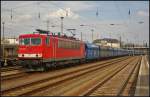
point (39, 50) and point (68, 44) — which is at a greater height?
point (68, 44)

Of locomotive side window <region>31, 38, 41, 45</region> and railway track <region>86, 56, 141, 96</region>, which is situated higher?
locomotive side window <region>31, 38, 41, 45</region>

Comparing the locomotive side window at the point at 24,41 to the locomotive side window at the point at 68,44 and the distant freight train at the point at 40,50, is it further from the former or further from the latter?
the locomotive side window at the point at 68,44

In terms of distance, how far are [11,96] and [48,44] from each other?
1418cm

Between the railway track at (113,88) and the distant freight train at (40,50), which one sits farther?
the distant freight train at (40,50)

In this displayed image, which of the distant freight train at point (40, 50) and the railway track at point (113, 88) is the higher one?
the distant freight train at point (40, 50)

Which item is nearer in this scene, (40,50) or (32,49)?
(40,50)

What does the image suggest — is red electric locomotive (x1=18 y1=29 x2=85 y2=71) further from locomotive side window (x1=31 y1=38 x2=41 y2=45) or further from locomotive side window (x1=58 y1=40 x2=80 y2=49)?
locomotive side window (x1=58 y1=40 x2=80 y2=49)

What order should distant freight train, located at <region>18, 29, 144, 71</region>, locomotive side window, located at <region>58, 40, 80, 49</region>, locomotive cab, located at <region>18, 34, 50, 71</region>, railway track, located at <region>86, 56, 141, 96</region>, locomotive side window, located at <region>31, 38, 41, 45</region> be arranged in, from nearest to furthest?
railway track, located at <region>86, 56, 141, 96</region> < locomotive cab, located at <region>18, 34, 50, 71</region> < distant freight train, located at <region>18, 29, 144, 71</region> < locomotive side window, located at <region>31, 38, 41, 45</region> < locomotive side window, located at <region>58, 40, 80, 49</region>

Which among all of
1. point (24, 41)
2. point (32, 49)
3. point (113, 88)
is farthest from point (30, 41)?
point (113, 88)

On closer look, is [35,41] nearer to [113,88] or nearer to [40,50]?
[40,50]

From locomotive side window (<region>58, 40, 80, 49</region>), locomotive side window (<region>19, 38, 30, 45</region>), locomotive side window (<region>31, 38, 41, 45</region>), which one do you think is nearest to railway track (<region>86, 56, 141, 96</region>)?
locomotive side window (<region>31, 38, 41, 45</region>)

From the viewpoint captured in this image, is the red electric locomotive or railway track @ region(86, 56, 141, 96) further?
the red electric locomotive

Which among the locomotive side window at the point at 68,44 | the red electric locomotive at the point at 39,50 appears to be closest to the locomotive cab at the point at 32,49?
the red electric locomotive at the point at 39,50

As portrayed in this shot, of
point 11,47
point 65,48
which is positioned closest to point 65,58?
point 65,48
